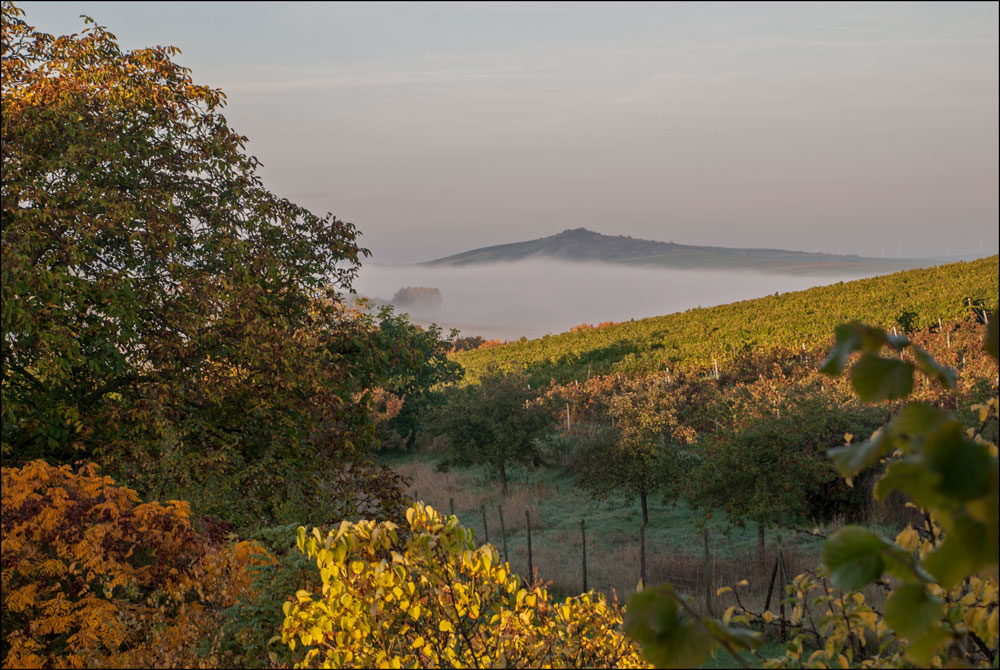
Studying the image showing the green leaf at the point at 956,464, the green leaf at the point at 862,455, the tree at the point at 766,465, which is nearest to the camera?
the green leaf at the point at 956,464

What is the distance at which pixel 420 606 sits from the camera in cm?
414

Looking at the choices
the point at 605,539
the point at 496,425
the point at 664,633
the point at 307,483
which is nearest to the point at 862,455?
the point at 664,633

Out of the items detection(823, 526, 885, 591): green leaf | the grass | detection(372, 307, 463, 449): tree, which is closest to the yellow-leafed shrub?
detection(823, 526, 885, 591): green leaf

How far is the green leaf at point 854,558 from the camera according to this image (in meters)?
1.46

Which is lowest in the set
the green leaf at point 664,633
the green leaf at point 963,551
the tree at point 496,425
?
the tree at point 496,425

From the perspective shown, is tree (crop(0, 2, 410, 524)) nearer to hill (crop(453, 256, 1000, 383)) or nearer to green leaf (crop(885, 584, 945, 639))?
green leaf (crop(885, 584, 945, 639))

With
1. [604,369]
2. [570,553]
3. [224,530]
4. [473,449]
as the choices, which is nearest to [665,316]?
[604,369]

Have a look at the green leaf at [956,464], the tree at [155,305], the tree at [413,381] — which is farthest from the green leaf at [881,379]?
the tree at [413,381]

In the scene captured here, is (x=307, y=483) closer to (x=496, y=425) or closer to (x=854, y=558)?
(x=854, y=558)

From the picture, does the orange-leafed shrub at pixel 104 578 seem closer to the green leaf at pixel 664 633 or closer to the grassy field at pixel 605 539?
the grassy field at pixel 605 539

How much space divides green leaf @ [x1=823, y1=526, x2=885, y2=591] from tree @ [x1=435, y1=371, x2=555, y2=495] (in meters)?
22.2

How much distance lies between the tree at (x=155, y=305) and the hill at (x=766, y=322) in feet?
97.3

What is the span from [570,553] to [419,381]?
2033cm

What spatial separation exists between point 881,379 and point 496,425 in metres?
22.6
